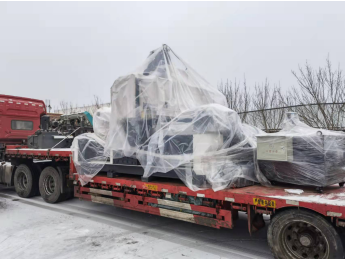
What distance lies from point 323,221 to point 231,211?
127 centimetres

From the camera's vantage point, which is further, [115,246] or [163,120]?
[163,120]

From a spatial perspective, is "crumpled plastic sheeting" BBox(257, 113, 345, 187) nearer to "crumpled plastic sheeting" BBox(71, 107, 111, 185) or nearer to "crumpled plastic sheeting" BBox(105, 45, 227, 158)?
"crumpled plastic sheeting" BBox(105, 45, 227, 158)

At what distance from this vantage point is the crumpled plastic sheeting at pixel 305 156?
154 inches

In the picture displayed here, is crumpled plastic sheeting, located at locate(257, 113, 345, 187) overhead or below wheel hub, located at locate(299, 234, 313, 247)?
overhead

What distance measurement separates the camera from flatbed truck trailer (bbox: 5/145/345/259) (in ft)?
11.2

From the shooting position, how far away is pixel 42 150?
25.3 feet

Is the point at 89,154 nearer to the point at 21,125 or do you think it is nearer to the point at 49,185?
the point at 49,185

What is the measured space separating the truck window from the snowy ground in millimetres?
3369

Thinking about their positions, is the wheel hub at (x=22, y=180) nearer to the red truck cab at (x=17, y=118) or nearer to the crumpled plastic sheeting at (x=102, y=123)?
the red truck cab at (x=17, y=118)

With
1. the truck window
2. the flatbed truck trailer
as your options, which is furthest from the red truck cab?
the flatbed truck trailer

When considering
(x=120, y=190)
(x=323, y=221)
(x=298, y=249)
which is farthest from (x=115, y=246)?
(x=323, y=221)

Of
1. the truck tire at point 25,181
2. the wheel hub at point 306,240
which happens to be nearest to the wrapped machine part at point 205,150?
the wheel hub at point 306,240

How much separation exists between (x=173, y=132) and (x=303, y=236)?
7.93ft

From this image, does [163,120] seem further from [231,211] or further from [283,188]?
[283,188]
